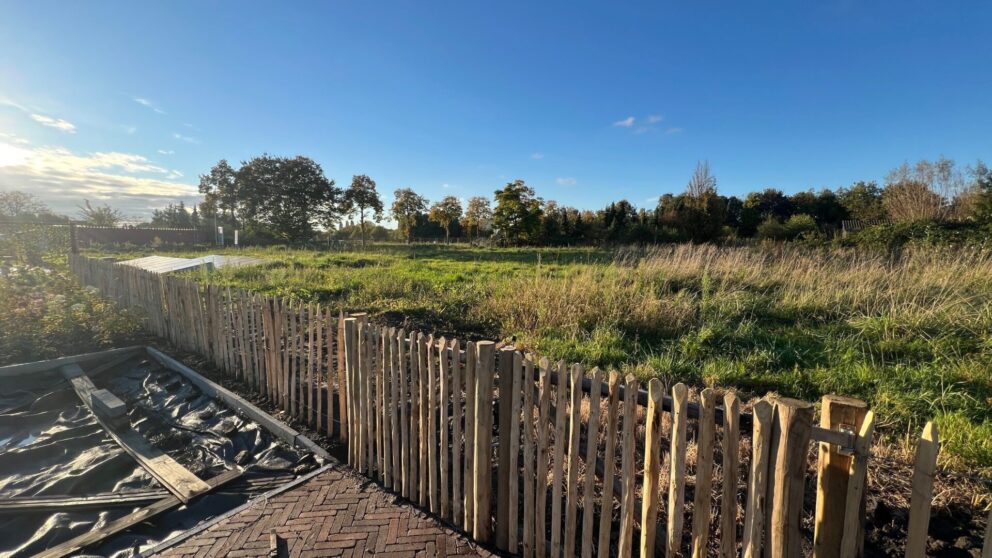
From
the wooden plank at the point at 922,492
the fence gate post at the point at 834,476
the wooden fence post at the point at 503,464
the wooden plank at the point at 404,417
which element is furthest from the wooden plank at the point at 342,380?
the wooden plank at the point at 922,492

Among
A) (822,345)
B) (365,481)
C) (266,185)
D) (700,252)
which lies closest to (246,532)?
(365,481)

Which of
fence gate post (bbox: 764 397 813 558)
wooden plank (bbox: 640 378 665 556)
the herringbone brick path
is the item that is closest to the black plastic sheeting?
the herringbone brick path

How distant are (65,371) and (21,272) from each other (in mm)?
8735

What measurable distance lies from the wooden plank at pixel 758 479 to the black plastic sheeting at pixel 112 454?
330 centimetres

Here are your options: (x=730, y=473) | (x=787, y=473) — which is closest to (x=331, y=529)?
(x=730, y=473)

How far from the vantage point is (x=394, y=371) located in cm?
319

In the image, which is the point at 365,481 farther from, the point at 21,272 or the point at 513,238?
the point at 513,238

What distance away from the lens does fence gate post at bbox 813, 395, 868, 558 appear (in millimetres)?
1591

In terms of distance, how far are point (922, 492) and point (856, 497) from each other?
0.20 meters

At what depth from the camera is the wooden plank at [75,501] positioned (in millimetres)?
Answer: 2900

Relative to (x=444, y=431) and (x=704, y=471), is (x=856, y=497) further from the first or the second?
(x=444, y=431)

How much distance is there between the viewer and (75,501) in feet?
9.87

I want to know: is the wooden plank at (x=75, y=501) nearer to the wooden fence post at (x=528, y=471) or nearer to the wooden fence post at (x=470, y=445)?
the wooden fence post at (x=470, y=445)

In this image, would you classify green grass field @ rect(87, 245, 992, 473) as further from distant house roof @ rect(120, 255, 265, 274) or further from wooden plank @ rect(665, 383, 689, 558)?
wooden plank @ rect(665, 383, 689, 558)
